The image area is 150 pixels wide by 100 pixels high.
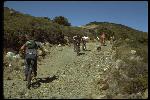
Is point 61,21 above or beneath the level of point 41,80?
above

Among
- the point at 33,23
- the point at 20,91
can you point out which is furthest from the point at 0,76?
the point at 33,23

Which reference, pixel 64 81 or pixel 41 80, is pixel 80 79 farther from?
pixel 41 80

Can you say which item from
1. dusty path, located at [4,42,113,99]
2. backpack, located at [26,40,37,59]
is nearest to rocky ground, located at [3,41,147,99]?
dusty path, located at [4,42,113,99]

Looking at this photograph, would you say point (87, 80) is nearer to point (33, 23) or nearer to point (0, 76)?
point (0, 76)

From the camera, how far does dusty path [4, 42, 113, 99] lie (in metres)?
12.7

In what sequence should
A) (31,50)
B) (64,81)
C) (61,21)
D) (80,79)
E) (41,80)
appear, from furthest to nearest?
(61,21) → (80,79) → (41,80) → (64,81) → (31,50)

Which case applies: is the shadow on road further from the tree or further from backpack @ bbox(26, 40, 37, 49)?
the tree

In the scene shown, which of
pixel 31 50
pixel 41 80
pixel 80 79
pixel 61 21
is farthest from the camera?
pixel 61 21

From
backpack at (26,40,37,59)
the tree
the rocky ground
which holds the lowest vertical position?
the rocky ground

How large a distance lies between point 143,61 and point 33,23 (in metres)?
20.4

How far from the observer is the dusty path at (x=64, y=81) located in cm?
1267

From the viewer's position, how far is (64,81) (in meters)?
15.0

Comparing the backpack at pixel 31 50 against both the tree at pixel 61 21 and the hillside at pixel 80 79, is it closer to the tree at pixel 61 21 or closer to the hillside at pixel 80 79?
the hillside at pixel 80 79

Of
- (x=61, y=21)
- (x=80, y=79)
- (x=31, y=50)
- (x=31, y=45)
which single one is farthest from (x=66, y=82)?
(x=61, y=21)
